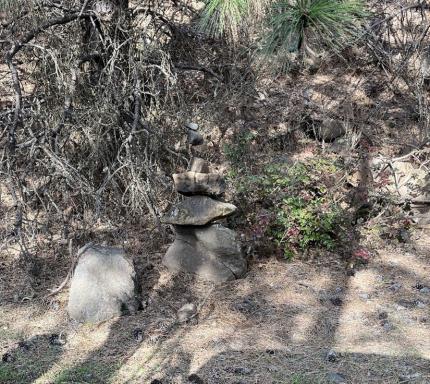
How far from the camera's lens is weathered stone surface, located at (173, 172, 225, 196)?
4.68 m

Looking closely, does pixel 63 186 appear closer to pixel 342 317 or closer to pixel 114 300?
pixel 114 300

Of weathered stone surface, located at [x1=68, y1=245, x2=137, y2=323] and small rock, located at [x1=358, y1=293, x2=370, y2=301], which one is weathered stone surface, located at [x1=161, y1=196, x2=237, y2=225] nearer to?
weathered stone surface, located at [x1=68, y1=245, x2=137, y2=323]

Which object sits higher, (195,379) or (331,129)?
(331,129)

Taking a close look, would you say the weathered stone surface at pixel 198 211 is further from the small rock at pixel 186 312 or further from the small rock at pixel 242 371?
the small rock at pixel 242 371

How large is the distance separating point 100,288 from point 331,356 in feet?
6.19

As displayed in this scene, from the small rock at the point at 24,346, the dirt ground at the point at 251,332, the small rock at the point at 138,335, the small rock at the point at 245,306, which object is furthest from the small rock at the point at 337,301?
the small rock at the point at 24,346

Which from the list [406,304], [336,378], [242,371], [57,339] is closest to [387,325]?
[406,304]

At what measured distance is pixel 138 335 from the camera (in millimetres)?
4027

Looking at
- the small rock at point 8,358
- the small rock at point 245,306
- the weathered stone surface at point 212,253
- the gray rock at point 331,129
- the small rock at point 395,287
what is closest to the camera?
the small rock at point 8,358

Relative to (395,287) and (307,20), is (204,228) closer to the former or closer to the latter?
(395,287)

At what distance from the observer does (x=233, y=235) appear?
4812mm

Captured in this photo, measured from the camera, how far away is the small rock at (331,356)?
363 centimetres

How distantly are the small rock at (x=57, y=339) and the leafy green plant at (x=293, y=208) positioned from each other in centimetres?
199

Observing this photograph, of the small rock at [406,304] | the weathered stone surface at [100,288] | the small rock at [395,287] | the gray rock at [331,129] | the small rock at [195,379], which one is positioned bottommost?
the small rock at [195,379]
